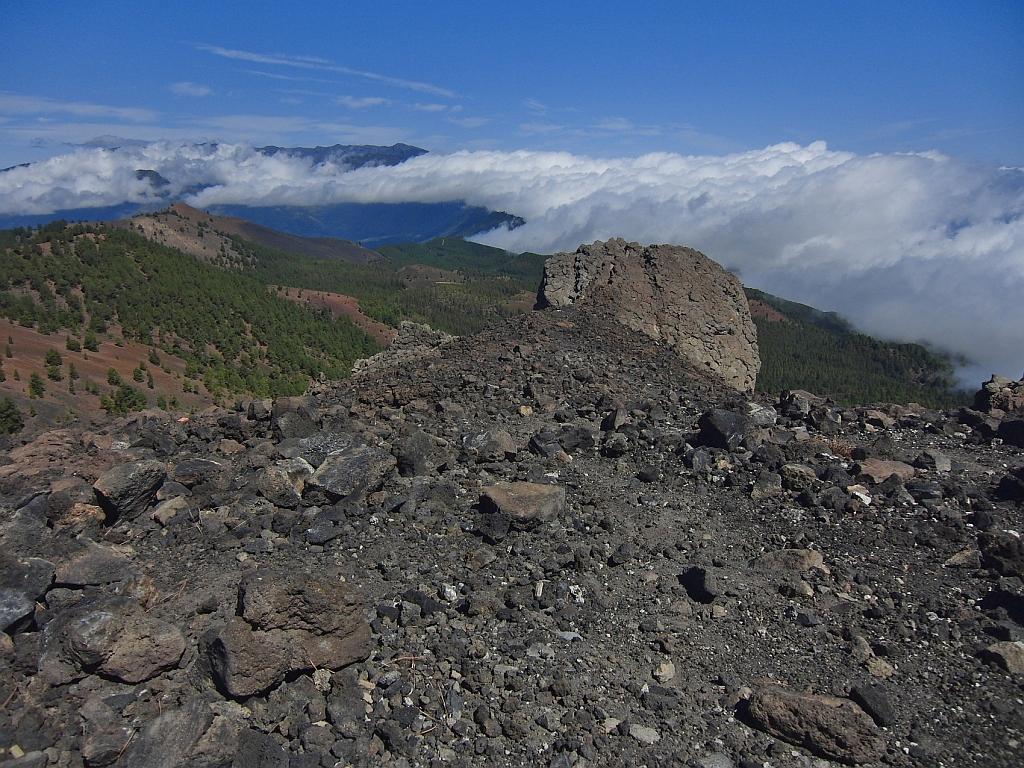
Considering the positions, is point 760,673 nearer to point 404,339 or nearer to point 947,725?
point 947,725

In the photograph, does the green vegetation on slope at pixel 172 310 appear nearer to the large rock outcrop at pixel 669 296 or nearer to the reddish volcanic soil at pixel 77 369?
the reddish volcanic soil at pixel 77 369

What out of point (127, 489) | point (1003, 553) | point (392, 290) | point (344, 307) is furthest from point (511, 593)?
point (392, 290)

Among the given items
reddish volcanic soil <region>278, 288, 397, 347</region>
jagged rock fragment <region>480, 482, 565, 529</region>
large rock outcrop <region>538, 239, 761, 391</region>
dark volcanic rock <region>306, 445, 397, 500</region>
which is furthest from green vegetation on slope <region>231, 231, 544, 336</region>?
jagged rock fragment <region>480, 482, 565, 529</region>

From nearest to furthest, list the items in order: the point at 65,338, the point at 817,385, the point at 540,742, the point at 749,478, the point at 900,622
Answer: the point at 540,742, the point at 900,622, the point at 749,478, the point at 65,338, the point at 817,385

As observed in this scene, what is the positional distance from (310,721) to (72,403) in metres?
28.2

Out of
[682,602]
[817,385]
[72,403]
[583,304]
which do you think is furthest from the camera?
[817,385]

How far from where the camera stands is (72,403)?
27.5m

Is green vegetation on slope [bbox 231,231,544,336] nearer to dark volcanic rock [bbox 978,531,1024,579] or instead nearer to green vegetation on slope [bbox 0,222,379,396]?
green vegetation on slope [bbox 0,222,379,396]

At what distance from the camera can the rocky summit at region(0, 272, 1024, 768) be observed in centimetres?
500

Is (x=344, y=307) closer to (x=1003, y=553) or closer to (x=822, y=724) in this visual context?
(x=1003, y=553)

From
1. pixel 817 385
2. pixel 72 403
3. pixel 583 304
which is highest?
pixel 583 304

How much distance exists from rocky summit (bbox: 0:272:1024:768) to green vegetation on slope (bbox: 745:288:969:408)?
51.5 metres

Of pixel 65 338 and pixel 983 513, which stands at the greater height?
pixel 983 513

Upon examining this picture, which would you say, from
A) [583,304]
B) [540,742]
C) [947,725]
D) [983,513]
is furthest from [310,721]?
[583,304]
